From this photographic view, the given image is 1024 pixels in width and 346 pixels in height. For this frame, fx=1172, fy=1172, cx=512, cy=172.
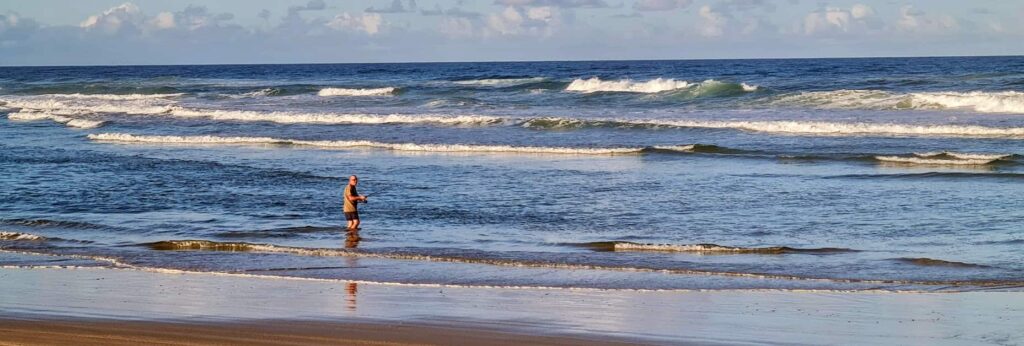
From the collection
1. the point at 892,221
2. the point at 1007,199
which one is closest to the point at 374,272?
the point at 892,221

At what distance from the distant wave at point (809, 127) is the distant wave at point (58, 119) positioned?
46.2 ft

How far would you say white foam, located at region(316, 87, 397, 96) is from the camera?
53.3 metres

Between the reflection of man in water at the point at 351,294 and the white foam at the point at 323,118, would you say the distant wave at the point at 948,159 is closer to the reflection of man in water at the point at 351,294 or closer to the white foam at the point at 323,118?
the white foam at the point at 323,118

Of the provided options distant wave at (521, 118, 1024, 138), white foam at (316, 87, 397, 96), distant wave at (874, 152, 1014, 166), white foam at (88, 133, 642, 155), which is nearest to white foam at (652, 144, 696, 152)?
white foam at (88, 133, 642, 155)

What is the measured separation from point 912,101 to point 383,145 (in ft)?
60.7

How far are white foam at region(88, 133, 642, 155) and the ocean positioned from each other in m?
0.09

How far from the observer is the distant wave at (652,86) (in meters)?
45.6

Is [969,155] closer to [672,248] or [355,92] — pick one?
[672,248]

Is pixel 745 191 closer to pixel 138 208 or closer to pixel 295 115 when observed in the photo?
pixel 138 208

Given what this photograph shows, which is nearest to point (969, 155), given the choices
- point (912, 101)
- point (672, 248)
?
point (672, 248)

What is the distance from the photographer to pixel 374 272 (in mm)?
12352

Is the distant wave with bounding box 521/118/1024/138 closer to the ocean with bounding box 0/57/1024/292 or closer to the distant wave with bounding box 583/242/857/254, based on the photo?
the ocean with bounding box 0/57/1024/292

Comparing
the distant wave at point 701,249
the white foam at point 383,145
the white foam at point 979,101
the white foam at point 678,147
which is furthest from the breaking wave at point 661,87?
the distant wave at point 701,249

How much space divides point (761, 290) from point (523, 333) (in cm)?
315
